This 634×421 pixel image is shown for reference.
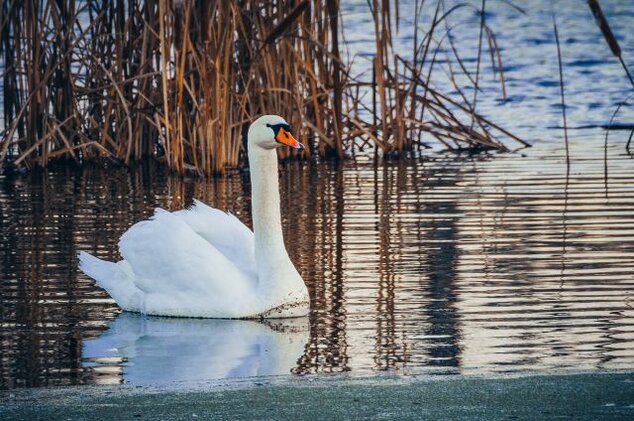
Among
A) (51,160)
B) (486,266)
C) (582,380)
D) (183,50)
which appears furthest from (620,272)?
(51,160)

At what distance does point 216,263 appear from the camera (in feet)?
27.9

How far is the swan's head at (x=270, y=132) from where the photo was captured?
8.76m

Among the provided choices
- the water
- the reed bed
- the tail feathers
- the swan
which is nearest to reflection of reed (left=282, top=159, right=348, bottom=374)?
the water

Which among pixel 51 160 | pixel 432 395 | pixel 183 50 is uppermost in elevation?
pixel 183 50

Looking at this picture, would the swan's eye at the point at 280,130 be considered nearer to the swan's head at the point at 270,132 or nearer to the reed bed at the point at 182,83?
the swan's head at the point at 270,132

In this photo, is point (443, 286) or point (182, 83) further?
point (182, 83)

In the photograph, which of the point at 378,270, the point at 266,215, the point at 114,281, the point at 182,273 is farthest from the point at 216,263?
the point at 378,270

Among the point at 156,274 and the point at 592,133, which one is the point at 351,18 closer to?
the point at 592,133

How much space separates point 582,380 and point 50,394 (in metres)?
2.22

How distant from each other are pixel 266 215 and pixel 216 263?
434 millimetres

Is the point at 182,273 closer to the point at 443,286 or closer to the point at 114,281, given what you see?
the point at 114,281

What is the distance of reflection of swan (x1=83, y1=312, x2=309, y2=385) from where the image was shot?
686 centimetres

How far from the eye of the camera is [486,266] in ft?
30.9

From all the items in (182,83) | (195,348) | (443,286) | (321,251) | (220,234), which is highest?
(182,83)
